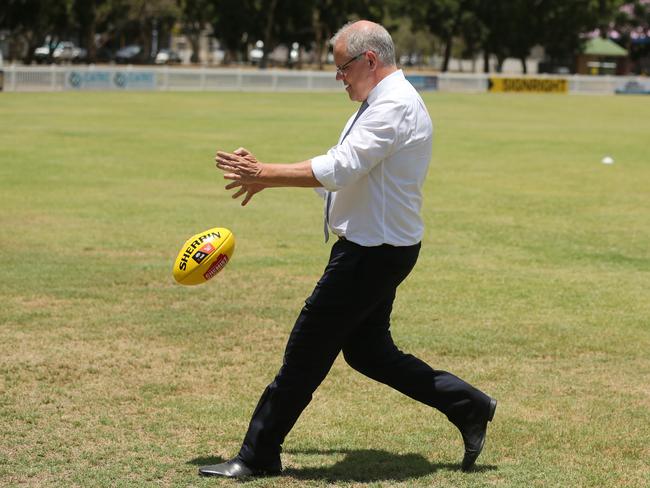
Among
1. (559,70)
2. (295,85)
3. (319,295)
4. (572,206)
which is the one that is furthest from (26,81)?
(559,70)

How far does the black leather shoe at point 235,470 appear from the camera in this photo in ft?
18.4

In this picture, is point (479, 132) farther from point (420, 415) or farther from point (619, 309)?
point (420, 415)

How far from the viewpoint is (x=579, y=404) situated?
23.6ft

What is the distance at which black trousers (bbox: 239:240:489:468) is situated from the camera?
5434 millimetres

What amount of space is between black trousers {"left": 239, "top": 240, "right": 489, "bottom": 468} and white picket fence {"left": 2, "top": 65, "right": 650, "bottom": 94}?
4760 cm

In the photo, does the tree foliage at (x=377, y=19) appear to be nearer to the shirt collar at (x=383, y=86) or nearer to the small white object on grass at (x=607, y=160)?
the small white object on grass at (x=607, y=160)

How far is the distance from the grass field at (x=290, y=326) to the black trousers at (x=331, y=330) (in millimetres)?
267

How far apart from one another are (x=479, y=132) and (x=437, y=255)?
21.0 m

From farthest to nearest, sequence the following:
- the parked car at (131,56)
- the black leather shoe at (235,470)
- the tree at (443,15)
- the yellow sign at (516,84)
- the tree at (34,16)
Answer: the parked car at (131,56), the tree at (443,15), the tree at (34,16), the yellow sign at (516,84), the black leather shoe at (235,470)

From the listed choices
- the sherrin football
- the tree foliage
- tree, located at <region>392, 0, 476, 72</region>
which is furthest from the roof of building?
the sherrin football

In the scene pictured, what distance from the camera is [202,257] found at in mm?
6199

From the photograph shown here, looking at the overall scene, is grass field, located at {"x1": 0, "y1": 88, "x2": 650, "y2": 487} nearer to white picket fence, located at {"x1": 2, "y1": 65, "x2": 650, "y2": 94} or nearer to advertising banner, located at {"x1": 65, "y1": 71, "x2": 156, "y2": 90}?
white picket fence, located at {"x1": 2, "y1": 65, "x2": 650, "y2": 94}

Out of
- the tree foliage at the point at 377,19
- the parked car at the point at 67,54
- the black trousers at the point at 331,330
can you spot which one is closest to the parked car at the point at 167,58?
the tree foliage at the point at 377,19

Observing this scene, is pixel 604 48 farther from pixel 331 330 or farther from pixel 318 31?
pixel 331 330
